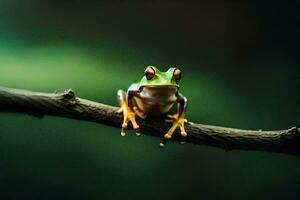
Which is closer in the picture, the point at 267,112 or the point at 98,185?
the point at 98,185

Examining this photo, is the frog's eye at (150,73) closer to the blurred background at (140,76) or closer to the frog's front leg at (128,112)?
the frog's front leg at (128,112)

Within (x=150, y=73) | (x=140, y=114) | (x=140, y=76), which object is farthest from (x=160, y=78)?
(x=140, y=76)

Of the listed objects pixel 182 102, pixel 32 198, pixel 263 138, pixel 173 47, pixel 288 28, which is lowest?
pixel 32 198

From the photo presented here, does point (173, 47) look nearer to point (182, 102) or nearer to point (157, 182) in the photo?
point (182, 102)

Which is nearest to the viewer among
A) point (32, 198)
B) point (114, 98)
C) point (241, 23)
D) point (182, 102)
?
point (182, 102)

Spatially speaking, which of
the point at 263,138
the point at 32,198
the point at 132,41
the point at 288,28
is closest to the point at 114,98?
the point at 132,41

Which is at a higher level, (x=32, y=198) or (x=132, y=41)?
(x=132, y=41)

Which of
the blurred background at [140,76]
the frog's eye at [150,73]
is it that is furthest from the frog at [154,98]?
the blurred background at [140,76]

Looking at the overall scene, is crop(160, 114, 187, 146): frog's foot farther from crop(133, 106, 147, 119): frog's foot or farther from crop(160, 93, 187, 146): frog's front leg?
crop(133, 106, 147, 119): frog's foot

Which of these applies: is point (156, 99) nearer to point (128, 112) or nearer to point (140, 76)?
point (128, 112)
